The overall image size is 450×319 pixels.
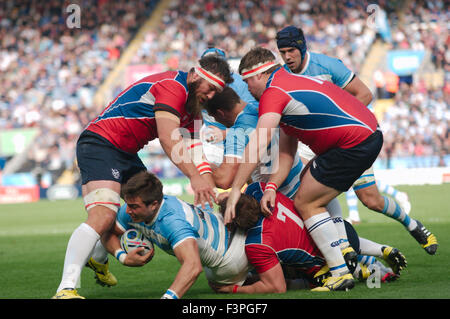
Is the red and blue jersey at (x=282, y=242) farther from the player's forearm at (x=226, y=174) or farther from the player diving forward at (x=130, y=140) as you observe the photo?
the player diving forward at (x=130, y=140)

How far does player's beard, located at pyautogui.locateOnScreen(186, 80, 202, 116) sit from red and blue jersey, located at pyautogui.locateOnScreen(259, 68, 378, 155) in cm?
63

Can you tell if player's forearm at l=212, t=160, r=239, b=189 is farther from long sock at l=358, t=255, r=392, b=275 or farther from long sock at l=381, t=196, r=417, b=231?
long sock at l=381, t=196, r=417, b=231

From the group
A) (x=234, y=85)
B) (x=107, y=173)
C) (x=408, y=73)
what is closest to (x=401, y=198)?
(x=234, y=85)

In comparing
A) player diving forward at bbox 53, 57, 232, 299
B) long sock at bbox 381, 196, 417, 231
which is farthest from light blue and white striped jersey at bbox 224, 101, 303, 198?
long sock at bbox 381, 196, 417, 231

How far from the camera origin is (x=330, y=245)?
17.4 feet

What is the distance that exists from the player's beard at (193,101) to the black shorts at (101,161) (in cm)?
68

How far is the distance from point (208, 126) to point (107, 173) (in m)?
2.97

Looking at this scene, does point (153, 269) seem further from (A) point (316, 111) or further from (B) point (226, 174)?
(A) point (316, 111)

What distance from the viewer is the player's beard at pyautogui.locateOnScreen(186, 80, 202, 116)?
18.1 ft

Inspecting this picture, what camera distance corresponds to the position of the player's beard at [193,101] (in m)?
5.52

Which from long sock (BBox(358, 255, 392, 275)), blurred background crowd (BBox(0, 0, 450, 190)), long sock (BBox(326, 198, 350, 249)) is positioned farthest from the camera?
blurred background crowd (BBox(0, 0, 450, 190))

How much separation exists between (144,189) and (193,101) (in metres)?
1.08

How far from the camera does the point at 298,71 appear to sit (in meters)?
7.30
